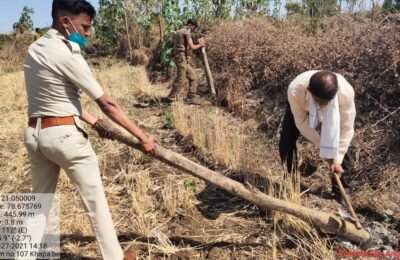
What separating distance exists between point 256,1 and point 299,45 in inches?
261

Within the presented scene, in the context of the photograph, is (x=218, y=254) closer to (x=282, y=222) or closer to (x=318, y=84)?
(x=282, y=222)

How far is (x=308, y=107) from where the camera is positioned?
3.56 meters

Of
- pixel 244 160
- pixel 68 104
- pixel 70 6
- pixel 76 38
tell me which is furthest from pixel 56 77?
pixel 244 160

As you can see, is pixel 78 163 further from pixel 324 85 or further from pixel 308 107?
pixel 308 107

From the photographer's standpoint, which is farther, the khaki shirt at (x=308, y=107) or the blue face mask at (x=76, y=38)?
the khaki shirt at (x=308, y=107)

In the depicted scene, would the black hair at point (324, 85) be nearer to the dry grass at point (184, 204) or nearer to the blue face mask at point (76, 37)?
the dry grass at point (184, 204)

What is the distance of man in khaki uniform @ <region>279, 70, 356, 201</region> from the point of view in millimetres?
3135

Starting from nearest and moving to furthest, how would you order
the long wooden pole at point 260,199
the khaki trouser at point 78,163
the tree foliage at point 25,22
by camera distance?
the khaki trouser at point 78,163 < the long wooden pole at point 260,199 < the tree foliage at point 25,22

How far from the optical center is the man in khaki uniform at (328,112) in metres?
3.13

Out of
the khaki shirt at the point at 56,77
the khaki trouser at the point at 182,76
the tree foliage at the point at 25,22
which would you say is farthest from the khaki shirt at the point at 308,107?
the tree foliage at the point at 25,22

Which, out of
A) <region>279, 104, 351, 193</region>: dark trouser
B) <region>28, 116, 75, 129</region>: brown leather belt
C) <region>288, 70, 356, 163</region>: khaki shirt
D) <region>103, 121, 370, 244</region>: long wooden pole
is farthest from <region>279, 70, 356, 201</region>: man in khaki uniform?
<region>28, 116, 75, 129</region>: brown leather belt

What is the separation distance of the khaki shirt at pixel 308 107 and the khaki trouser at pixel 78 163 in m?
1.98

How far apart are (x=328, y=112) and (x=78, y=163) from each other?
2.07 meters

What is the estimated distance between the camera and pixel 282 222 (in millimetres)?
3281
